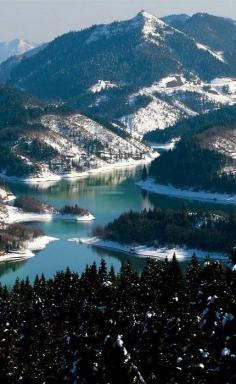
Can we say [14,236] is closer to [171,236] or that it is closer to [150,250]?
[150,250]

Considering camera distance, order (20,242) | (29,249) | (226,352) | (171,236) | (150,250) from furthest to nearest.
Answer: (171,236)
(20,242)
(150,250)
(29,249)
(226,352)

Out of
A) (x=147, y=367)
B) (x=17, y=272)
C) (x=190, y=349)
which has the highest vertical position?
A: (x=190, y=349)

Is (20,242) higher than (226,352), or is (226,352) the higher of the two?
(226,352)

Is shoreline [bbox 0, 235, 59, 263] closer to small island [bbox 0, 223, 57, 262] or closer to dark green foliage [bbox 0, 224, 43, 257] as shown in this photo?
small island [bbox 0, 223, 57, 262]

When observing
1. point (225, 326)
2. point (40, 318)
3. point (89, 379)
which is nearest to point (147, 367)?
point (89, 379)

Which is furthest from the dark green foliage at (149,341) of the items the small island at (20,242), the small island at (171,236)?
the small island at (171,236)

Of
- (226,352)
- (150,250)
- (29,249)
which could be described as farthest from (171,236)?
(226,352)

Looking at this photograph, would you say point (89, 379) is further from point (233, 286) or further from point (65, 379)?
point (233, 286)
